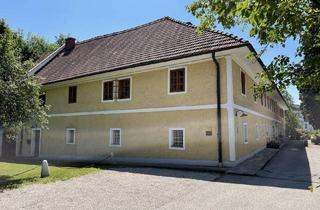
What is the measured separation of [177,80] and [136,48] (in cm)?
495

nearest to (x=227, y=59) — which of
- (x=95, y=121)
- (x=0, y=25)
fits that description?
(x=95, y=121)

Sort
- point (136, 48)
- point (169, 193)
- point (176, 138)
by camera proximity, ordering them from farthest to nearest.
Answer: point (136, 48)
point (176, 138)
point (169, 193)

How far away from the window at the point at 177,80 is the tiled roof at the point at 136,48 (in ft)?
3.06

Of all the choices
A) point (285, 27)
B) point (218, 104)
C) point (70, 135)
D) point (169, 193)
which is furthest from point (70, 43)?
point (285, 27)

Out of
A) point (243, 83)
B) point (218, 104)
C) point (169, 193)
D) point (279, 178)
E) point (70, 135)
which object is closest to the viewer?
point (169, 193)

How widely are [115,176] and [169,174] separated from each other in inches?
86.8

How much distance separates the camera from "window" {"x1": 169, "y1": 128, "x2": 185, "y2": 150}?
15250 millimetres

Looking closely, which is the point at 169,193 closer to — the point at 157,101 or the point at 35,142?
the point at 157,101

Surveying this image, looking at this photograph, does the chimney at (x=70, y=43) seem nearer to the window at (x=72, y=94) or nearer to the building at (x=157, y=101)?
the building at (x=157, y=101)

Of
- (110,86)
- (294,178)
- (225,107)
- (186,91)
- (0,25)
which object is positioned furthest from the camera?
(0,25)

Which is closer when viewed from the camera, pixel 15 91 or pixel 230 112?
pixel 15 91

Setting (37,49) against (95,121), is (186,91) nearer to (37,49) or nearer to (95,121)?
(95,121)

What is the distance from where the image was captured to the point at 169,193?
A: 891cm

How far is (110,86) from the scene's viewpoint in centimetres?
1867
